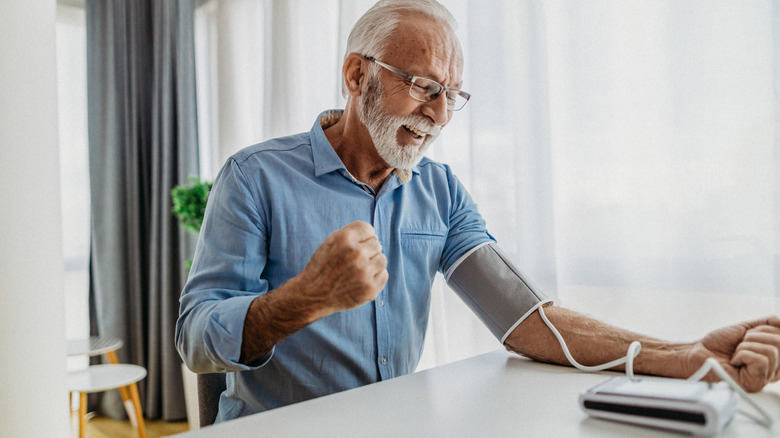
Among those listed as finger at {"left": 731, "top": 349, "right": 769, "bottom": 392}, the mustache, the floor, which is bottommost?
the floor

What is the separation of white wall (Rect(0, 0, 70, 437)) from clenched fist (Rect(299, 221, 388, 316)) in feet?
1.67

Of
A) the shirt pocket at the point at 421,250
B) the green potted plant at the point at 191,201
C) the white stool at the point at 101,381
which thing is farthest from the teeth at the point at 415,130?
the white stool at the point at 101,381

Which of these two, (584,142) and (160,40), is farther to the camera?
(160,40)

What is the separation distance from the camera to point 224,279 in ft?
3.55

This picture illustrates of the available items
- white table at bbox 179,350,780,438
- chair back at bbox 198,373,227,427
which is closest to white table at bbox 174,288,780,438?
white table at bbox 179,350,780,438

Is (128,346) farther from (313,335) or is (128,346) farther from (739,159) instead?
(739,159)

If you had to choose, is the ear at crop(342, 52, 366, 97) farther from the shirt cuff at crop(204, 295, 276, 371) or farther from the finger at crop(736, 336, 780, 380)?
the finger at crop(736, 336, 780, 380)

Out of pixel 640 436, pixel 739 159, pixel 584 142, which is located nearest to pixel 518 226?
pixel 584 142

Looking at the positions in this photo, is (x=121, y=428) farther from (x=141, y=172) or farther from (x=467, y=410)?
(x=467, y=410)

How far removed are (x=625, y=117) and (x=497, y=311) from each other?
81 cm

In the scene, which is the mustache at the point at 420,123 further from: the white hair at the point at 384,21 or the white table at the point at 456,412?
the white table at the point at 456,412

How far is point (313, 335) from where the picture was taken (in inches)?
46.6

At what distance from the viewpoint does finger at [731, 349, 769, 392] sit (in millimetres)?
855

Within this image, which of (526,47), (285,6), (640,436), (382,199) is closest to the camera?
(640,436)
